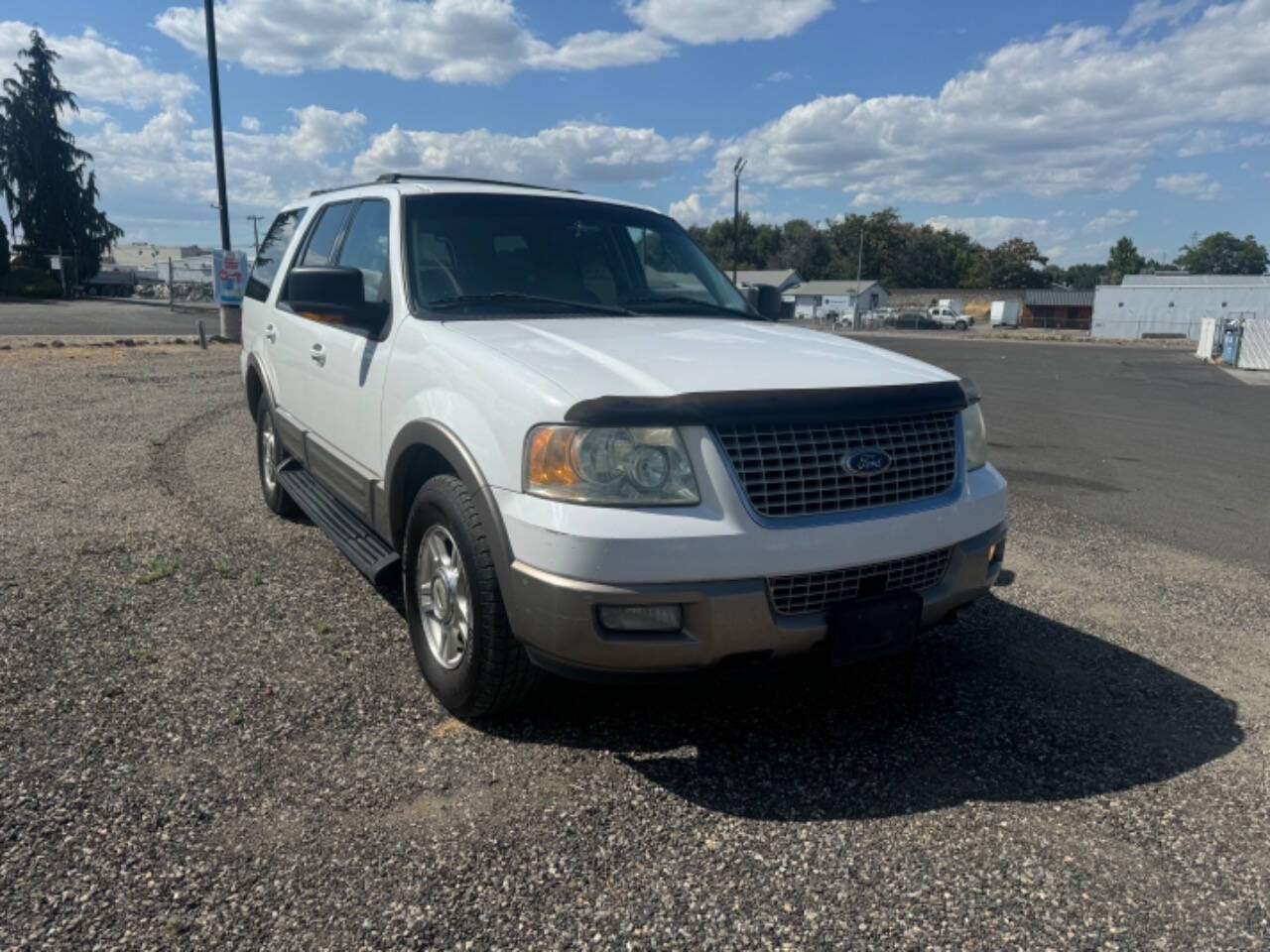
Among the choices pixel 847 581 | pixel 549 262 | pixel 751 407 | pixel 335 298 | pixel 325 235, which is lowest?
pixel 847 581

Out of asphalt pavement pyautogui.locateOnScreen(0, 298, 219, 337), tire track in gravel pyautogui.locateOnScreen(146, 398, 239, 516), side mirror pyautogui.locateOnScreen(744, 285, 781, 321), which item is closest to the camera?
side mirror pyautogui.locateOnScreen(744, 285, 781, 321)

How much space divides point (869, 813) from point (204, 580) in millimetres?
3526

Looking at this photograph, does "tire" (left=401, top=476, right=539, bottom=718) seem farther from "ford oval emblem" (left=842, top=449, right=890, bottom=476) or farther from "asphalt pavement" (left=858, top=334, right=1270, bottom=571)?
"asphalt pavement" (left=858, top=334, right=1270, bottom=571)

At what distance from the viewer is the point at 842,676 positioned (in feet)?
12.4

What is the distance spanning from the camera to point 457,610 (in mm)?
3209

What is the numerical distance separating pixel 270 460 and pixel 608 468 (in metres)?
3.97

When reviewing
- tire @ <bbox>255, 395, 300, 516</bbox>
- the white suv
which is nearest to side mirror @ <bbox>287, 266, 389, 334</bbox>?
the white suv

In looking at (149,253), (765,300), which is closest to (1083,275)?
(149,253)

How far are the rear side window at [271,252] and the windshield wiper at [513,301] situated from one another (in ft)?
7.66

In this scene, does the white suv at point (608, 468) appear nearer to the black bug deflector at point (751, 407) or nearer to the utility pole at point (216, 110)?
the black bug deflector at point (751, 407)

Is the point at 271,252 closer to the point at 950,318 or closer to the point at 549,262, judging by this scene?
the point at 549,262

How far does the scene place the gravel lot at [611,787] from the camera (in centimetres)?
231

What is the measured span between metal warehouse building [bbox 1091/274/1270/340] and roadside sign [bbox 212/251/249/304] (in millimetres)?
58326

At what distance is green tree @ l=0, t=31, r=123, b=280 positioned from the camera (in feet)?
174
